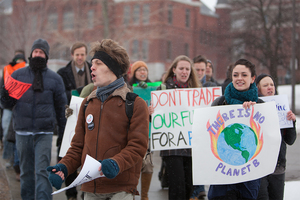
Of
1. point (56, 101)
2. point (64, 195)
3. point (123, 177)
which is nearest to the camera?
point (123, 177)

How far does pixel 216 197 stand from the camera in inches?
140

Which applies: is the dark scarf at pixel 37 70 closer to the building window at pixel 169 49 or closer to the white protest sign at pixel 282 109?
the white protest sign at pixel 282 109

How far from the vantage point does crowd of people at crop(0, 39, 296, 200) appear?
286 centimetres

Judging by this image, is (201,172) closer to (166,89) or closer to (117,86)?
(117,86)

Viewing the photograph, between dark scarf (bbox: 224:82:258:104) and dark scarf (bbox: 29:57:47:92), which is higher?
dark scarf (bbox: 29:57:47:92)

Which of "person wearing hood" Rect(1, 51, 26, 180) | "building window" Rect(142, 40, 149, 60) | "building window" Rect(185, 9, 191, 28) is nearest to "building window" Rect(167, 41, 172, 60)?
"building window" Rect(142, 40, 149, 60)

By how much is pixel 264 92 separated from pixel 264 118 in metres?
0.91

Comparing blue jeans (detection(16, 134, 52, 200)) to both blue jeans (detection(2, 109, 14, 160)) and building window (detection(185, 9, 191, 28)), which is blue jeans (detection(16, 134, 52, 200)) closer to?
blue jeans (detection(2, 109, 14, 160))

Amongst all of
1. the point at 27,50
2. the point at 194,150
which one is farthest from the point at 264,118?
the point at 27,50

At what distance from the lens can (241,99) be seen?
146 inches

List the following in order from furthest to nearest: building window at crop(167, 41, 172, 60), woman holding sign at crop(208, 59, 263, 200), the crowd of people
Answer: building window at crop(167, 41, 172, 60)
woman holding sign at crop(208, 59, 263, 200)
the crowd of people

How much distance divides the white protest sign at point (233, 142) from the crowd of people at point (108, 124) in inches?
4.9

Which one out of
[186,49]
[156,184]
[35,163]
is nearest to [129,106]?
[35,163]

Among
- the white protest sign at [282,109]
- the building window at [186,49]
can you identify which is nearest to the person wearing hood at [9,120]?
the white protest sign at [282,109]
